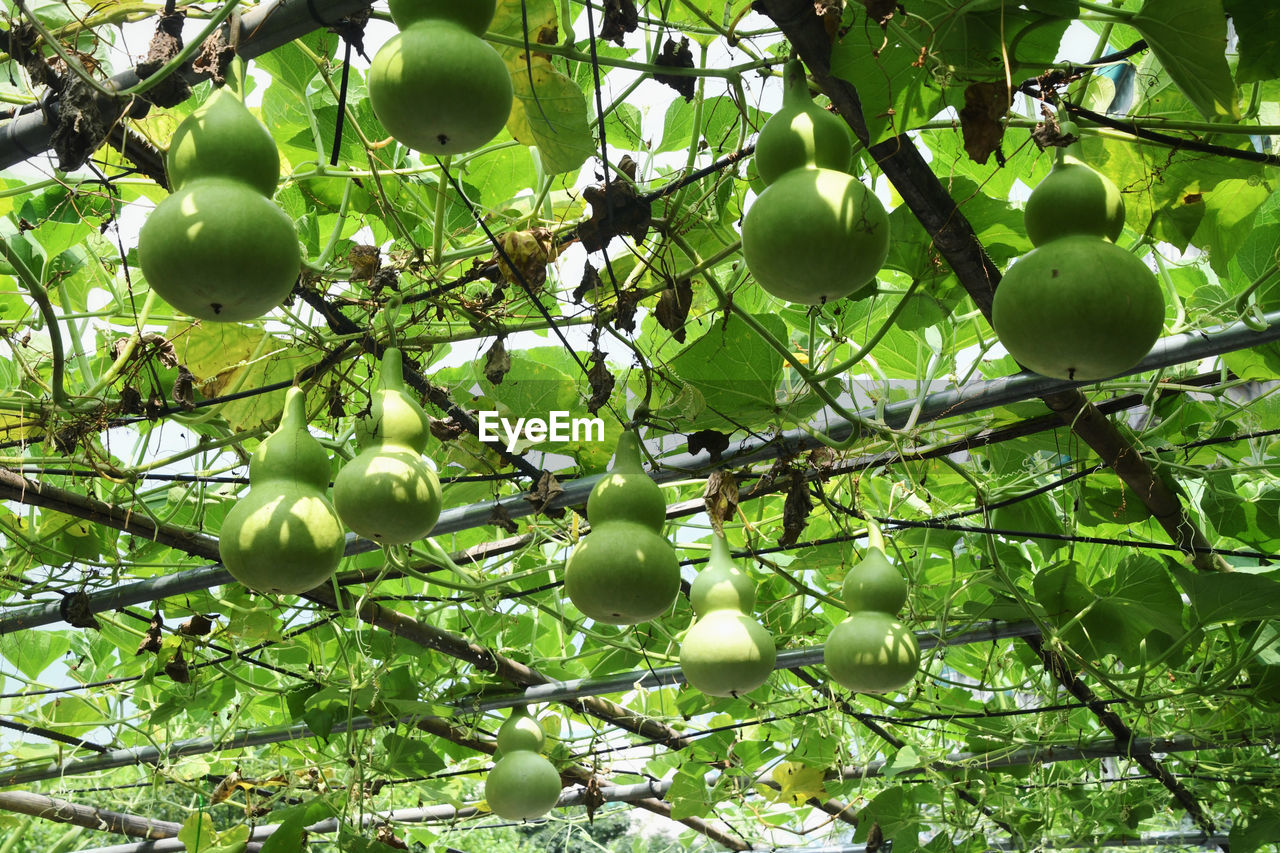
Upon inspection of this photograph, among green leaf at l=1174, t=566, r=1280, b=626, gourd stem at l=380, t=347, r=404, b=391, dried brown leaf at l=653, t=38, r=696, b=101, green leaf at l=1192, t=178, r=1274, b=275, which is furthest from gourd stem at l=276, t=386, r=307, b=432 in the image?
green leaf at l=1174, t=566, r=1280, b=626

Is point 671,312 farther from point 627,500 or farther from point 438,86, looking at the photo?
point 438,86

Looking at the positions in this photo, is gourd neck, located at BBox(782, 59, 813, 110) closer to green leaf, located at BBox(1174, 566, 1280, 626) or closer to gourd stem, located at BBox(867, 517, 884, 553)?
gourd stem, located at BBox(867, 517, 884, 553)

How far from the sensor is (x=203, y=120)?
95 centimetres

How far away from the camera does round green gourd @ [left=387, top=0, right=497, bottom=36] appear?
89 cm

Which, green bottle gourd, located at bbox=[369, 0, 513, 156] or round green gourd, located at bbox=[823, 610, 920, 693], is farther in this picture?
round green gourd, located at bbox=[823, 610, 920, 693]

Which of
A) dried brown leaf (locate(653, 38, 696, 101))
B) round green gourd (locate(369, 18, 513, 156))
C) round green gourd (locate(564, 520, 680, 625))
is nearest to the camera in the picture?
round green gourd (locate(369, 18, 513, 156))

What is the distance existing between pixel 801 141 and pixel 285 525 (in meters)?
0.66

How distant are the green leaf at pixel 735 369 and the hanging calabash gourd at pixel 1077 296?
64 centimetres

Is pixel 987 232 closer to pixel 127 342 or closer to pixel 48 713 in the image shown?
pixel 127 342

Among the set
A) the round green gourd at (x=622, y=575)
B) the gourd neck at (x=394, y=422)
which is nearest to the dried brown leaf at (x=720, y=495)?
the round green gourd at (x=622, y=575)

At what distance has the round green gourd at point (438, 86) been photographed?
84 cm

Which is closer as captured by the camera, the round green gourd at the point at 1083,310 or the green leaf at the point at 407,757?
the round green gourd at the point at 1083,310

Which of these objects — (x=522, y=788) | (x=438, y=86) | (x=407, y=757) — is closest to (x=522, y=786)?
(x=522, y=788)

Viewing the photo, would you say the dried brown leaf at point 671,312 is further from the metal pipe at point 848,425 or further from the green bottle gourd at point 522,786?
the green bottle gourd at point 522,786
